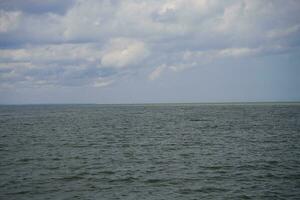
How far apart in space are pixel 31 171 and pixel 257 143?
26786 millimetres

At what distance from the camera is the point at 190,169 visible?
2589cm

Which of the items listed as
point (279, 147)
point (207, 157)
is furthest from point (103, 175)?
point (279, 147)

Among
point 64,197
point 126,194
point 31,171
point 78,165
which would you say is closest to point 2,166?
point 31,171

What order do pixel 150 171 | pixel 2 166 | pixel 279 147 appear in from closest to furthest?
pixel 150 171 < pixel 2 166 < pixel 279 147

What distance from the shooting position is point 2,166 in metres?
27.1

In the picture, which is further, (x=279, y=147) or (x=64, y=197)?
(x=279, y=147)

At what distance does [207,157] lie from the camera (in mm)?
31047

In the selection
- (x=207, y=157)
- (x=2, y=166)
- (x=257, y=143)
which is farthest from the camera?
(x=257, y=143)

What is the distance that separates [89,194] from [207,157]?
1489 cm

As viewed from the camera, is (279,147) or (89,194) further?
(279,147)

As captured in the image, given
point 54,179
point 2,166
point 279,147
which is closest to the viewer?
point 54,179

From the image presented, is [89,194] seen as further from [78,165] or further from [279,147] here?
[279,147]

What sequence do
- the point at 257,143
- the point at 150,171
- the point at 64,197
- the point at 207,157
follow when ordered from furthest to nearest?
the point at 257,143 → the point at 207,157 → the point at 150,171 → the point at 64,197

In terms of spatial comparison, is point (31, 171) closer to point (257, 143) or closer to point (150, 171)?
point (150, 171)
